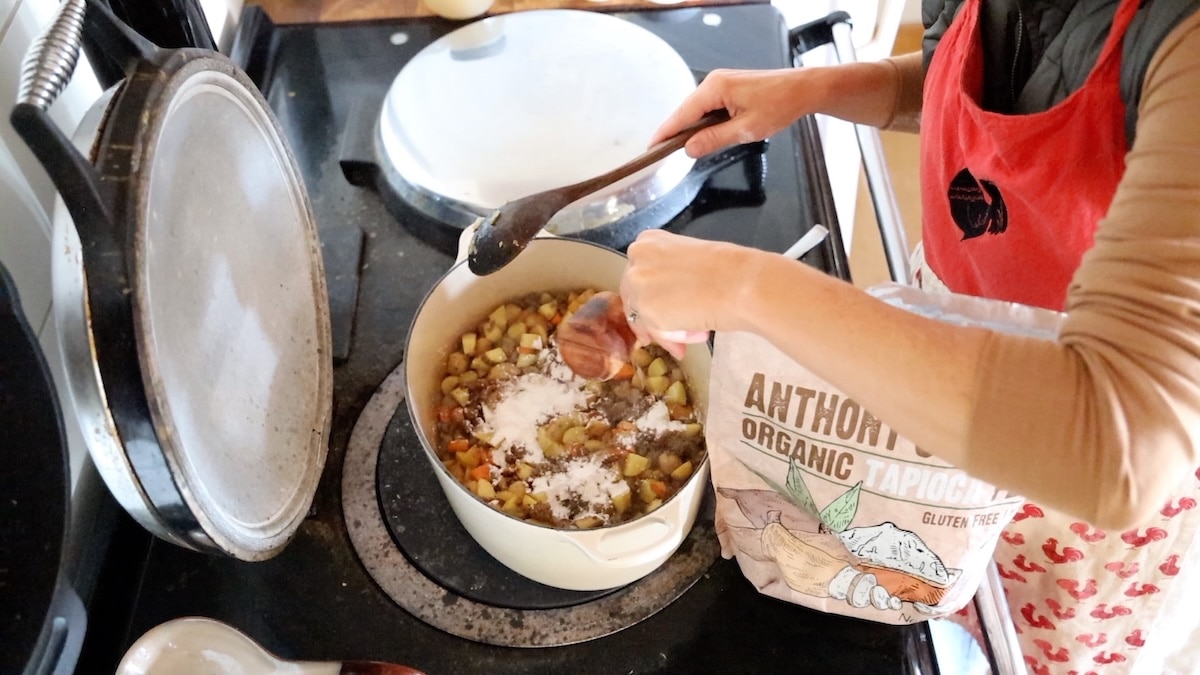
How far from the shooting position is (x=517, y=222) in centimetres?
68

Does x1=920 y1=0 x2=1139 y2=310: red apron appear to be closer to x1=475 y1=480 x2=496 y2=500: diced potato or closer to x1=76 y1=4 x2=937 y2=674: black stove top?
x1=76 y1=4 x2=937 y2=674: black stove top

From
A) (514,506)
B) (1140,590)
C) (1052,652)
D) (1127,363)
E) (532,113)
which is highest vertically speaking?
(1127,363)

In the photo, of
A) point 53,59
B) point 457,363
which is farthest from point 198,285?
point 457,363

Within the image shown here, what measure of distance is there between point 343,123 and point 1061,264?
73cm

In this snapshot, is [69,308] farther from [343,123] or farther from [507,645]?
[343,123]

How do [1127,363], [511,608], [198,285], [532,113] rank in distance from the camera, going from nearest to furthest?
[1127,363] < [198,285] < [511,608] < [532,113]

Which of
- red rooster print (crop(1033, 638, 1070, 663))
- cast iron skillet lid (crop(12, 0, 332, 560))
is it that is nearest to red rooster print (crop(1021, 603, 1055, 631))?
red rooster print (crop(1033, 638, 1070, 663))

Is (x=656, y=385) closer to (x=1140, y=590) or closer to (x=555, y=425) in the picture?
(x=555, y=425)

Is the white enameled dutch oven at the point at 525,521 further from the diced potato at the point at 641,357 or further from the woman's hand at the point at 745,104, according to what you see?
the woman's hand at the point at 745,104

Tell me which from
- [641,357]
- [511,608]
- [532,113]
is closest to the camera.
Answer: [511,608]

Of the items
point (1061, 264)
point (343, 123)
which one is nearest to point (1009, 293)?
point (1061, 264)

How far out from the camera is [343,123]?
0.96 m

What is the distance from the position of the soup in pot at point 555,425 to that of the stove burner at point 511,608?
0.17 feet

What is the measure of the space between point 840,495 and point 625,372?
230mm
